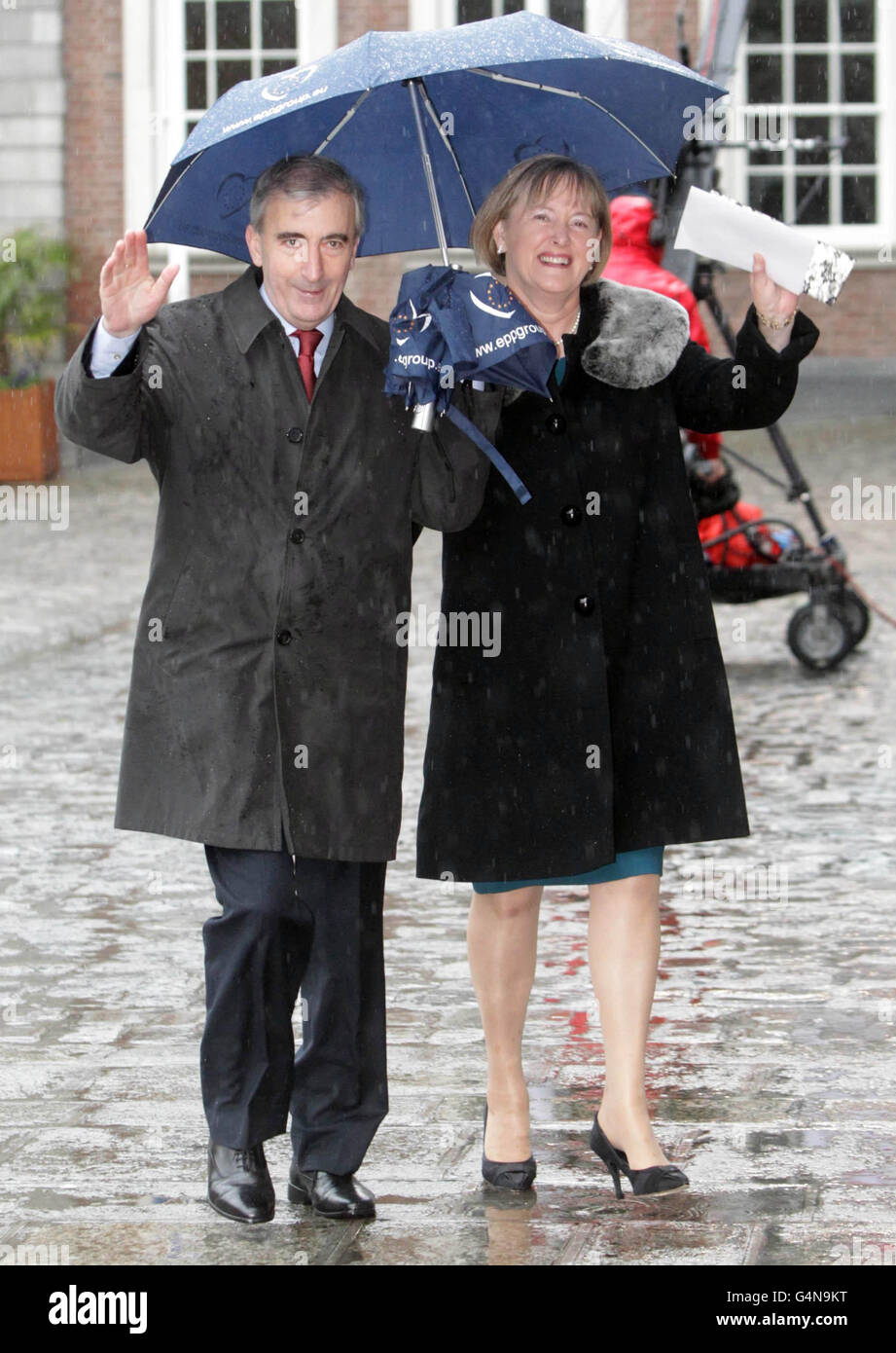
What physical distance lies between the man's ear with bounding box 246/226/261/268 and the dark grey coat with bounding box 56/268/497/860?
0.08 metres

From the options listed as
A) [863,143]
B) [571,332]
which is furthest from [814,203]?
[571,332]

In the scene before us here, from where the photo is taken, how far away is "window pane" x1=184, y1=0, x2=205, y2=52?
75.3 feet

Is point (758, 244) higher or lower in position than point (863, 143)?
lower

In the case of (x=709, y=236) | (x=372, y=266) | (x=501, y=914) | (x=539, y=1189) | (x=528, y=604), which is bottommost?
(x=539, y=1189)

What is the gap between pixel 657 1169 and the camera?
13.8 ft

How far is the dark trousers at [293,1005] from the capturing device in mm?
4117

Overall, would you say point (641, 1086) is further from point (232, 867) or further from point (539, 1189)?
point (232, 867)

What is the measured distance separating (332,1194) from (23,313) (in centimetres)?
1613

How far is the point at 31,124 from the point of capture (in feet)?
74.4

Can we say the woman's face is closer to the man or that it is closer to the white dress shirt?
the man

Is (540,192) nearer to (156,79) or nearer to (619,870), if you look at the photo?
(619,870)

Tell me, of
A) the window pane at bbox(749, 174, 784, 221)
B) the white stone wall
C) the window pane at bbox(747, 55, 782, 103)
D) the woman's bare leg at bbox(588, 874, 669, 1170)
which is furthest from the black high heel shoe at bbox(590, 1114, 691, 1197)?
the window pane at bbox(747, 55, 782, 103)
